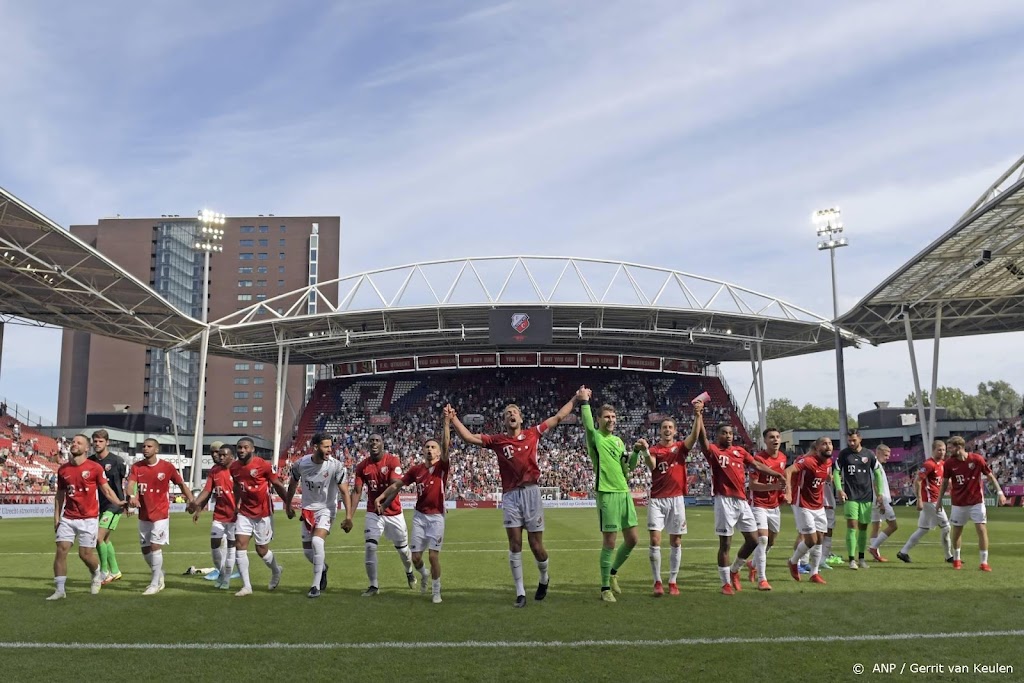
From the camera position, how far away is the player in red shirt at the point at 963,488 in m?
12.0

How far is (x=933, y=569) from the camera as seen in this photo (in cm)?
1179

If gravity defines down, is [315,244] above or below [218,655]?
above

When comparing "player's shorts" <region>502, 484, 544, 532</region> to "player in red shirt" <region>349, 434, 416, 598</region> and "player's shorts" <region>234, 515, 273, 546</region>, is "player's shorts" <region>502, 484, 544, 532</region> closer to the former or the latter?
"player in red shirt" <region>349, 434, 416, 598</region>

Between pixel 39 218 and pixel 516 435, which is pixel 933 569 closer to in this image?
pixel 516 435

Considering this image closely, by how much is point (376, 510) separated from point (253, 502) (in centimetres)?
163

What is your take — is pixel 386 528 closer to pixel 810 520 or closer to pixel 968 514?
pixel 810 520

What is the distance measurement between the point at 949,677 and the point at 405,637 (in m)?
4.33

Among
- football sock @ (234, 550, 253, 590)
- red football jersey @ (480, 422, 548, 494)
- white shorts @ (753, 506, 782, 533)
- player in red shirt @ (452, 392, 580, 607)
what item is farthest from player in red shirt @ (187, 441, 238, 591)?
white shorts @ (753, 506, 782, 533)

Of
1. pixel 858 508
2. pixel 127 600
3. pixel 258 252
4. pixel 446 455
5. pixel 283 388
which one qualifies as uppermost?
pixel 258 252

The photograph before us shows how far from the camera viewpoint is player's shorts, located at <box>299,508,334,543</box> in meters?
10.1

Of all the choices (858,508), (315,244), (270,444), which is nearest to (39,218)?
(858,508)

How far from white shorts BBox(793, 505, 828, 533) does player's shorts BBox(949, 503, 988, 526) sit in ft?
8.86

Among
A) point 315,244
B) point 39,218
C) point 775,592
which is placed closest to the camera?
point 775,592

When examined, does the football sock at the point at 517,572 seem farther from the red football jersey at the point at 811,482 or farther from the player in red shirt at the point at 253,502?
the red football jersey at the point at 811,482
